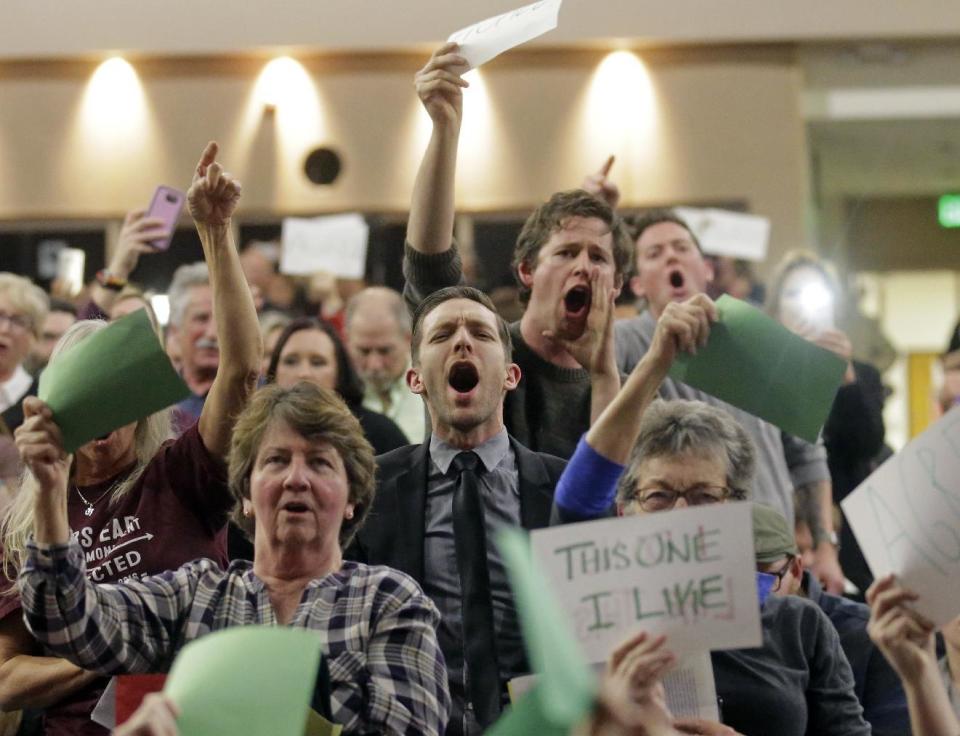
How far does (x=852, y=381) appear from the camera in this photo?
4898 mm

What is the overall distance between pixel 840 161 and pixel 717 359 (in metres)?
9.57

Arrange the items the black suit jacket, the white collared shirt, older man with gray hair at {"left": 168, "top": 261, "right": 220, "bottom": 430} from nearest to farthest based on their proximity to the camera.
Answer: the black suit jacket → older man with gray hair at {"left": 168, "top": 261, "right": 220, "bottom": 430} → the white collared shirt

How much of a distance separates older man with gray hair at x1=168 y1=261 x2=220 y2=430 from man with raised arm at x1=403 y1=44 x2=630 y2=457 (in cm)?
107

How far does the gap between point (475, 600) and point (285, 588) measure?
44 centimetres

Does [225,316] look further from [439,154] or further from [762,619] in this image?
[762,619]

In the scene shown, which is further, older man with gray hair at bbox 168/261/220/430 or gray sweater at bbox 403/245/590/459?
older man with gray hair at bbox 168/261/220/430

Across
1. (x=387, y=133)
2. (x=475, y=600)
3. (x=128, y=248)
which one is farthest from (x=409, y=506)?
(x=387, y=133)

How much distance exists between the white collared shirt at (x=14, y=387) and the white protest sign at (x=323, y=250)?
152cm

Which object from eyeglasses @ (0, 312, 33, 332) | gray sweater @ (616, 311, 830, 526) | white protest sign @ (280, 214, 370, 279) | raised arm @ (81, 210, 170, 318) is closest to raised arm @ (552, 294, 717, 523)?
gray sweater @ (616, 311, 830, 526)

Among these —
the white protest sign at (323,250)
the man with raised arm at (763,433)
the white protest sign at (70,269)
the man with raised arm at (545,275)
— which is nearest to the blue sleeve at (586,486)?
the man with raised arm at (545,275)

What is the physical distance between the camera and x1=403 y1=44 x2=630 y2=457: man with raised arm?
3.49 meters

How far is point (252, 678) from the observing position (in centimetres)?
215

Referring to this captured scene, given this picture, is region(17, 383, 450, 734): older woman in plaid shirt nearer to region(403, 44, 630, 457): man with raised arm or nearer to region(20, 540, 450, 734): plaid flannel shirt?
region(20, 540, 450, 734): plaid flannel shirt

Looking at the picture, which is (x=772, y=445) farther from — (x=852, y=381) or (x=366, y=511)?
(x=366, y=511)
